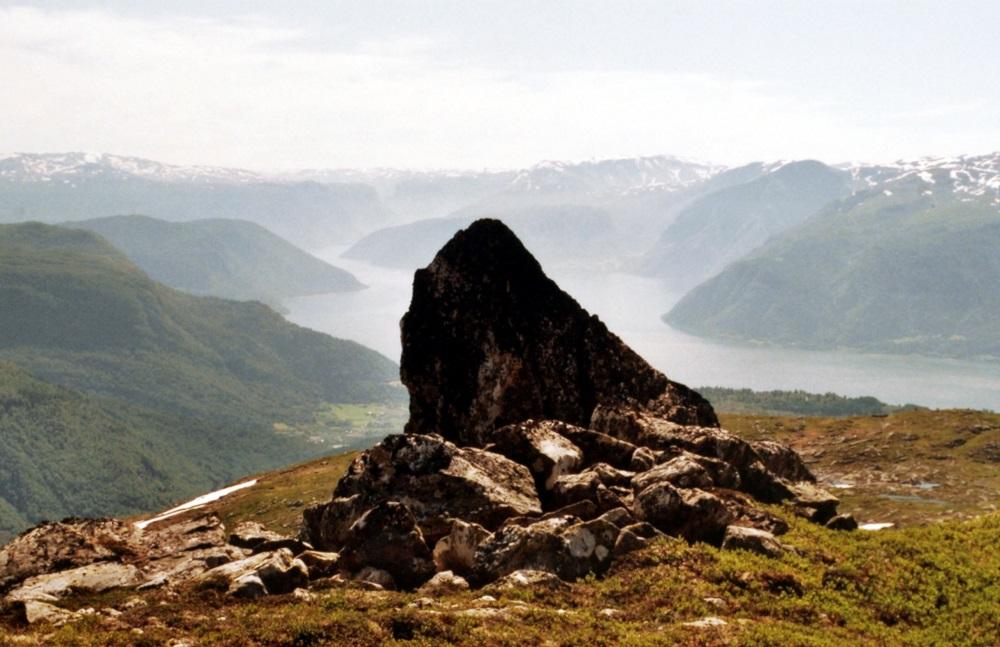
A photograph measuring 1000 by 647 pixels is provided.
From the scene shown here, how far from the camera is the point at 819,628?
26281 mm

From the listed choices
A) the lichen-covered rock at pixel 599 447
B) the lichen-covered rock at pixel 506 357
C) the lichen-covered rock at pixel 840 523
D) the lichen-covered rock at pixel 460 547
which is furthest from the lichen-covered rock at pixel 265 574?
the lichen-covered rock at pixel 506 357

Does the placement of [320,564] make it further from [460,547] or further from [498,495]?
[498,495]

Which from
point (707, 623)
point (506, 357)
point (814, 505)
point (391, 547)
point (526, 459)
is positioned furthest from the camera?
point (506, 357)

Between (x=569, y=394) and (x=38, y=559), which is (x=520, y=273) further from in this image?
(x=38, y=559)

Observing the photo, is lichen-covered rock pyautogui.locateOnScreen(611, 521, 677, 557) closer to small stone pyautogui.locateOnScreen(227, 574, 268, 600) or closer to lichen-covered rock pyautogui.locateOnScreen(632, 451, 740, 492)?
lichen-covered rock pyautogui.locateOnScreen(632, 451, 740, 492)

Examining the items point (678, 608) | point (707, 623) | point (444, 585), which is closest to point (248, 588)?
point (444, 585)

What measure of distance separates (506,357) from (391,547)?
930 inches

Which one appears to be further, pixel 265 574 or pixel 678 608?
pixel 265 574

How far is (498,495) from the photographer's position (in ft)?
119

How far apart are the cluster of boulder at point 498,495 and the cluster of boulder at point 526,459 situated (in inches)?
3.3

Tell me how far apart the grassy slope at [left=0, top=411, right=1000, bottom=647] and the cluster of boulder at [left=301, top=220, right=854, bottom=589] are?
195cm

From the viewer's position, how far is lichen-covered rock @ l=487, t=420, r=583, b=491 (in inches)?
1550

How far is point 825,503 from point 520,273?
2627 cm

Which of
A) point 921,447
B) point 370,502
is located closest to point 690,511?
point 370,502
